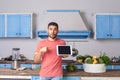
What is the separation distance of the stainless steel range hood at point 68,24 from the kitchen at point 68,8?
0.27m

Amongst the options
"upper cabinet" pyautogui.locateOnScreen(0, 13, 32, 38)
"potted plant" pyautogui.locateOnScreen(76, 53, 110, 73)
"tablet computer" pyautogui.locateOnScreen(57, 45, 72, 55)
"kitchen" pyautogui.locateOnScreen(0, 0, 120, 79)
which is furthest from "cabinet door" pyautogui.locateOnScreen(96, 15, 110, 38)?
"tablet computer" pyautogui.locateOnScreen(57, 45, 72, 55)

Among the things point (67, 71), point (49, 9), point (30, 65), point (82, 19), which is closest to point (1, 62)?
point (30, 65)

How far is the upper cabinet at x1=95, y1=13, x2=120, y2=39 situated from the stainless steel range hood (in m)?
0.34

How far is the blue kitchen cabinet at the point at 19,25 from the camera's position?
5.51m

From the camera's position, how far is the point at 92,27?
5.75 metres

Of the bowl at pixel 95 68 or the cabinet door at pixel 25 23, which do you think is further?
the cabinet door at pixel 25 23

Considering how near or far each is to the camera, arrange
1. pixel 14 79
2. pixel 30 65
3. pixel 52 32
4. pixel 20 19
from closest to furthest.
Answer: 1. pixel 52 32
2. pixel 14 79
3. pixel 30 65
4. pixel 20 19

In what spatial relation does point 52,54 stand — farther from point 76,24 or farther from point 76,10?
point 76,10

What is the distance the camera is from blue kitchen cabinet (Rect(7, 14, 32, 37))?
5508mm

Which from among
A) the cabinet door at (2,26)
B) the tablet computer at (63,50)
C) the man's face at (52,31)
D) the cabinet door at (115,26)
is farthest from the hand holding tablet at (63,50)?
the cabinet door at (2,26)

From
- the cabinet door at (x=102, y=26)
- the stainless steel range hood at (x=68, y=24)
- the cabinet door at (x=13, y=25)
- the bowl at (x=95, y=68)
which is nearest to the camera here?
the bowl at (x=95, y=68)

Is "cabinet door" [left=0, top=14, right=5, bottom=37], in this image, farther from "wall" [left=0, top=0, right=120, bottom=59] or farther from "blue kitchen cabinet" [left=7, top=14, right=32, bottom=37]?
"wall" [left=0, top=0, right=120, bottom=59]

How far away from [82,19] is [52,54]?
10.0 ft

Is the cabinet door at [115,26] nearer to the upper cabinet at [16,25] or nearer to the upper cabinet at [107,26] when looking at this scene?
the upper cabinet at [107,26]
